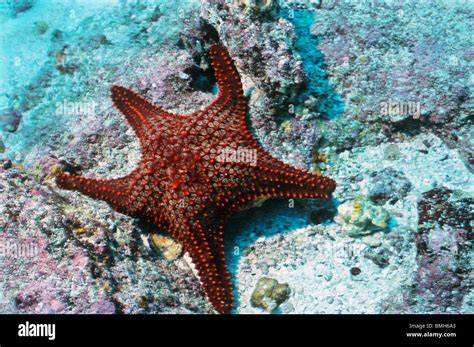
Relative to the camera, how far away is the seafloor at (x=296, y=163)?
4082mm

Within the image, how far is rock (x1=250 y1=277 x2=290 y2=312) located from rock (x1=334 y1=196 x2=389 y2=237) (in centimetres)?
106

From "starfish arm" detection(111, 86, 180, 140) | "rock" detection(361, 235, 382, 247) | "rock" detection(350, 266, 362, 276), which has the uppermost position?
"starfish arm" detection(111, 86, 180, 140)

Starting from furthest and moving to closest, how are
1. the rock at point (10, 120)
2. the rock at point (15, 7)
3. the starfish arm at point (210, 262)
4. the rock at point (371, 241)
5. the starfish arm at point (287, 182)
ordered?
the rock at point (15, 7) → the rock at point (10, 120) → the rock at point (371, 241) → the starfish arm at point (287, 182) → the starfish arm at point (210, 262)

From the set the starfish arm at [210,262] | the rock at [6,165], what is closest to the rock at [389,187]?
the starfish arm at [210,262]

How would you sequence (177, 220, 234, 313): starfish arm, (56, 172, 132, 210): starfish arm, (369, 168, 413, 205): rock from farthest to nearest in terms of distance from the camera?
(369, 168, 413, 205): rock, (56, 172, 132, 210): starfish arm, (177, 220, 234, 313): starfish arm

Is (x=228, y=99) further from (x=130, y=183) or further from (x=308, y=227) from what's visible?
(x=308, y=227)

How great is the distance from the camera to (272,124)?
523 cm

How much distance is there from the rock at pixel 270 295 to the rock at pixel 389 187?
5.30 ft

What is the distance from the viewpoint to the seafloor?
408cm

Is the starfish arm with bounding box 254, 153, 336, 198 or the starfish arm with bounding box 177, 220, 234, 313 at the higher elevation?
the starfish arm with bounding box 254, 153, 336, 198

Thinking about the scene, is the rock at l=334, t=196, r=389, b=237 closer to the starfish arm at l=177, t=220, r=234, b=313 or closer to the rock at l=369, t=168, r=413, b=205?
the rock at l=369, t=168, r=413, b=205

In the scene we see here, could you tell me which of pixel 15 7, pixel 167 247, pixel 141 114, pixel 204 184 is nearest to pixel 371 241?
pixel 204 184

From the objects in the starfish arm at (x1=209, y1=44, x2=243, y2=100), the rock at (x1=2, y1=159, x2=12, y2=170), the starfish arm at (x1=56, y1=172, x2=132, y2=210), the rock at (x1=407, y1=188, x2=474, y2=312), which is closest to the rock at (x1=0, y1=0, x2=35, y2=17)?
the rock at (x1=2, y1=159, x2=12, y2=170)

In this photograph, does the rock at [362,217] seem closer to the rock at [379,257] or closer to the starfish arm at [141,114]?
the rock at [379,257]
